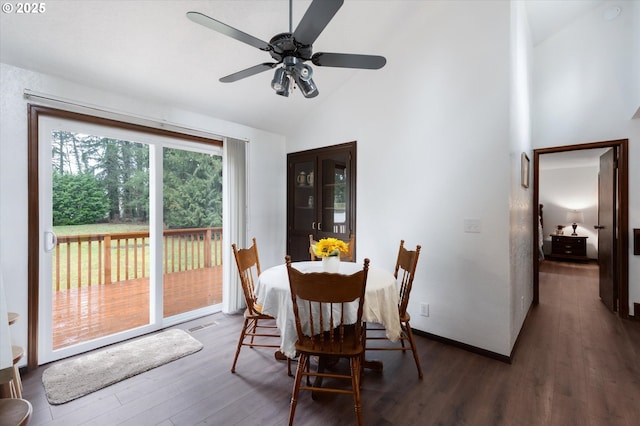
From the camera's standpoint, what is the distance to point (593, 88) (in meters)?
3.69

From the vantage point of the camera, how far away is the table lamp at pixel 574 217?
7232mm

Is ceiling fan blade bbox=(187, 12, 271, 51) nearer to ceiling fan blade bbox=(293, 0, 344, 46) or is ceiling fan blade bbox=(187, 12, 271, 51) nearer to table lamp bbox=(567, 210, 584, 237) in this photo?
ceiling fan blade bbox=(293, 0, 344, 46)

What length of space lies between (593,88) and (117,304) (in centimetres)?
619

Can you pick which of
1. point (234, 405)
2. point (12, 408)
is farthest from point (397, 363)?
point (12, 408)

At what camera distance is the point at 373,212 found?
133 inches

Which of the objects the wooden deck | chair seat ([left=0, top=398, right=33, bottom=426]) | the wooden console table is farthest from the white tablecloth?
the wooden console table

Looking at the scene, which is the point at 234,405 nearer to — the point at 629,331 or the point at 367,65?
the point at 367,65

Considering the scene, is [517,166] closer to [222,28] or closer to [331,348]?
[331,348]

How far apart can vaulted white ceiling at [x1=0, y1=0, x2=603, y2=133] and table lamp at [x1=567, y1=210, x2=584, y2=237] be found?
5439 mm

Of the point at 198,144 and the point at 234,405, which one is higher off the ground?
the point at 198,144

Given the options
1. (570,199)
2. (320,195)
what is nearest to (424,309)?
(320,195)

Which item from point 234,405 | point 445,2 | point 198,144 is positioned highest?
point 445,2

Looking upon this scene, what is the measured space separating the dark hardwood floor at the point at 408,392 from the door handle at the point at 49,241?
3.14 ft

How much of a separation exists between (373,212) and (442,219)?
2.59 ft
